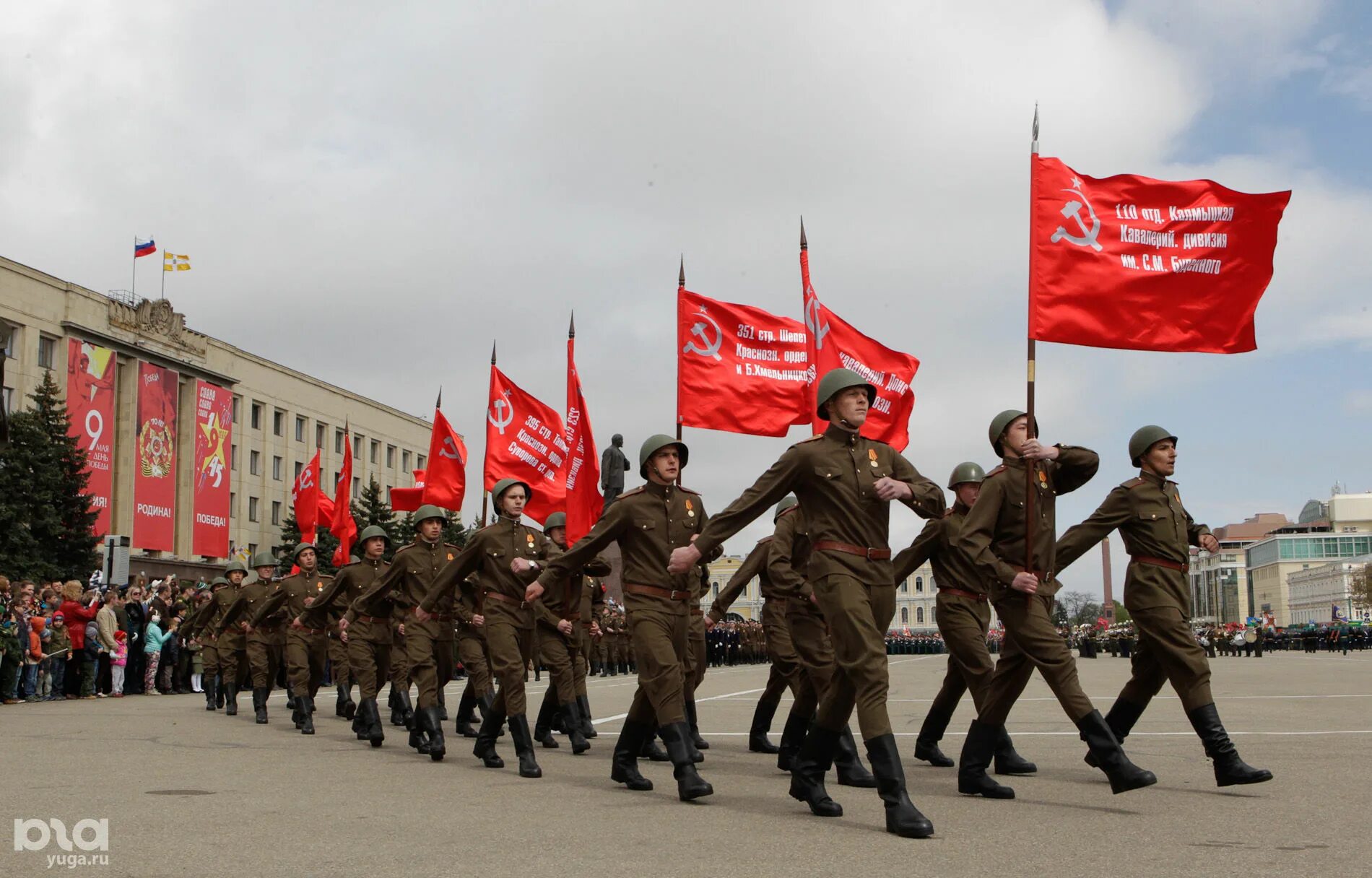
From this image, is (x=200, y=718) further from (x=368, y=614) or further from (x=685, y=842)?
(x=685, y=842)

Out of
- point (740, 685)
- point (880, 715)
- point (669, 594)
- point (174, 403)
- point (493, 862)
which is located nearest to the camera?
point (493, 862)

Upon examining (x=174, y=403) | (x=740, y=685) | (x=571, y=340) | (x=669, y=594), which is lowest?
(x=740, y=685)

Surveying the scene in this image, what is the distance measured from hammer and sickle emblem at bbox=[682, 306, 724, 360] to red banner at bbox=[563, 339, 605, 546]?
1868mm

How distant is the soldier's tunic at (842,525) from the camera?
7707 millimetres

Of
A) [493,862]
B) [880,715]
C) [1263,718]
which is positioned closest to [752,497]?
[880,715]

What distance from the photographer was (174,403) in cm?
6944

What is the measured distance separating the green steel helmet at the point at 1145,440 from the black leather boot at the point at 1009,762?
1.99m

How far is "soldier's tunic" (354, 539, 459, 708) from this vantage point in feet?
40.6

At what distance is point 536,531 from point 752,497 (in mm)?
4676

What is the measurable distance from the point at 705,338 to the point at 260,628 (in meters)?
6.51

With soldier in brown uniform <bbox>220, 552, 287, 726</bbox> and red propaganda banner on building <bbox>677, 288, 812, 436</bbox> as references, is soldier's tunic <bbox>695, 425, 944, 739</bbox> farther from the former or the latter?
soldier in brown uniform <bbox>220, 552, 287, 726</bbox>

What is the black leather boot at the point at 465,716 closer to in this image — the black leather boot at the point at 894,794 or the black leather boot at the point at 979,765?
the black leather boot at the point at 979,765

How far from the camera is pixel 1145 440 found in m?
9.45

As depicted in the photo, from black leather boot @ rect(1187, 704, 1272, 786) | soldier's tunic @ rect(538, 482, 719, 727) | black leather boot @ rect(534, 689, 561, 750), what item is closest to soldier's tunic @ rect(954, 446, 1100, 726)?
black leather boot @ rect(1187, 704, 1272, 786)
